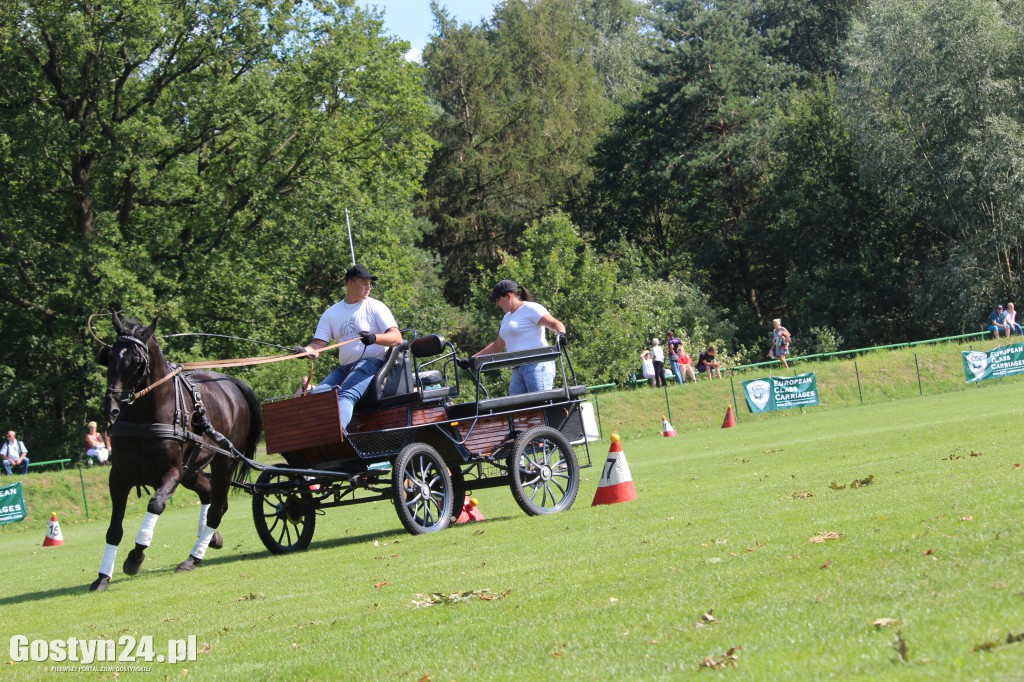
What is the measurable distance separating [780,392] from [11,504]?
70.6 feet

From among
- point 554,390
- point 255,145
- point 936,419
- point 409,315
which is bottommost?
point 936,419

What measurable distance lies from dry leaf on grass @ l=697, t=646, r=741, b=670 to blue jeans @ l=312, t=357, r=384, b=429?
6.52m

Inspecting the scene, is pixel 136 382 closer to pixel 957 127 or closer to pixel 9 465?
pixel 9 465

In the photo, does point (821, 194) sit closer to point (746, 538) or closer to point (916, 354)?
point (916, 354)

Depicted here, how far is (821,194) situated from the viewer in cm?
5950

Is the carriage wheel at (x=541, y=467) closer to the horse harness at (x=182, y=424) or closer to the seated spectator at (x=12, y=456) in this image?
the horse harness at (x=182, y=424)

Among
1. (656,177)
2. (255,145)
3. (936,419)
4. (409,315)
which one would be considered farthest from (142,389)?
(656,177)

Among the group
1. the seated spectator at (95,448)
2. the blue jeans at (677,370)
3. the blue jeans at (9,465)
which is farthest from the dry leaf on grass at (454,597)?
the blue jeans at (677,370)

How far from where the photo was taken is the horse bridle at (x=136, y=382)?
9.89 metres

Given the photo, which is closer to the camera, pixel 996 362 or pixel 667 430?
pixel 667 430

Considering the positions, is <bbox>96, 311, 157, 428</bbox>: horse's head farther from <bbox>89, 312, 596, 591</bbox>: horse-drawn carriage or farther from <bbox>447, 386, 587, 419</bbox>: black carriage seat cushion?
<bbox>447, 386, 587, 419</bbox>: black carriage seat cushion

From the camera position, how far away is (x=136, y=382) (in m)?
10.2

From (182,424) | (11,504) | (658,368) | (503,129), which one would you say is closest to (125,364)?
(182,424)

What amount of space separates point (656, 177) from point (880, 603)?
56.6 meters
